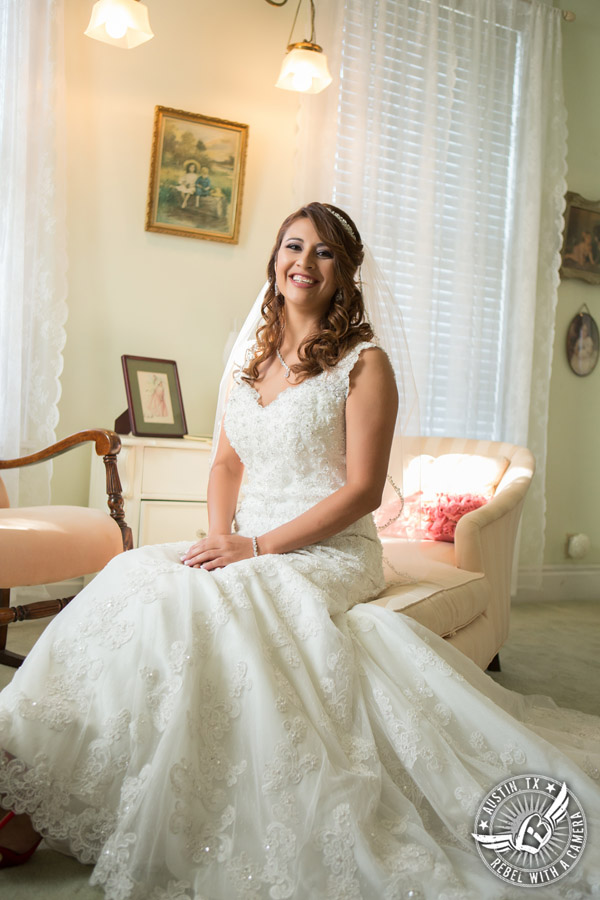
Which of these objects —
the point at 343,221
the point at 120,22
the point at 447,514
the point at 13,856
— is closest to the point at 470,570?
the point at 447,514

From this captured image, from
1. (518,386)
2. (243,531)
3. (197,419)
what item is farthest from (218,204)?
(243,531)

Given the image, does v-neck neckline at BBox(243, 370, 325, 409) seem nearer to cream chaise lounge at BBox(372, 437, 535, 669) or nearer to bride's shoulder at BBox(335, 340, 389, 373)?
bride's shoulder at BBox(335, 340, 389, 373)

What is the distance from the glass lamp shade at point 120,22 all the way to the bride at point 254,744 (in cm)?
256

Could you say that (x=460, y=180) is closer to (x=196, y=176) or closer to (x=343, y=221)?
(x=196, y=176)

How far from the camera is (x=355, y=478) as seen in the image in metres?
2.21

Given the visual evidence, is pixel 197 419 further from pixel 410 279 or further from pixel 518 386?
pixel 518 386

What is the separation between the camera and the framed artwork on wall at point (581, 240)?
5.24 m

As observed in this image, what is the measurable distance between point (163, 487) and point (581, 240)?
3.34 meters

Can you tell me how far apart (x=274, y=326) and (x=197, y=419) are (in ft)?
6.07

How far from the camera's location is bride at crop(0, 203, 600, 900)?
1.45m

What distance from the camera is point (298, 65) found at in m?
3.86

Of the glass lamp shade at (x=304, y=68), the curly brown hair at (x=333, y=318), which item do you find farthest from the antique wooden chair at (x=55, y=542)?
the glass lamp shade at (x=304, y=68)

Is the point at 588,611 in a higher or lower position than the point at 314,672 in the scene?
lower

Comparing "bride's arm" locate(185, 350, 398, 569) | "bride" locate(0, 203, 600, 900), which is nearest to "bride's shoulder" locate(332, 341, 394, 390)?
"bride's arm" locate(185, 350, 398, 569)
